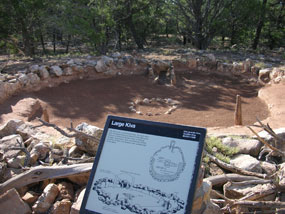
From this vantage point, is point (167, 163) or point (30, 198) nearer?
point (167, 163)

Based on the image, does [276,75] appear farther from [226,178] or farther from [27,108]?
[27,108]

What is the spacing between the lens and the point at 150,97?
890 centimetres

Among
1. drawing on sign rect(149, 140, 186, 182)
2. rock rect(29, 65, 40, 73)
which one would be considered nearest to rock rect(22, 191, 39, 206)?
drawing on sign rect(149, 140, 186, 182)

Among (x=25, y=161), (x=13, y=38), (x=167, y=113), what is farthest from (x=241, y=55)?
(x=25, y=161)

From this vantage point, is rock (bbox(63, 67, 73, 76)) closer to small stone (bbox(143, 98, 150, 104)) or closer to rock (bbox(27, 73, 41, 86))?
rock (bbox(27, 73, 41, 86))

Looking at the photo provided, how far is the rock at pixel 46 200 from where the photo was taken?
265 centimetres

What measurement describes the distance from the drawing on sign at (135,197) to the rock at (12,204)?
1002 mm

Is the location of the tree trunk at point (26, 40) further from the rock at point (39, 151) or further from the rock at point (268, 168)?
the rock at point (268, 168)

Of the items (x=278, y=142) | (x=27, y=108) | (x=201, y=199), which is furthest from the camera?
(x=27, y=108)

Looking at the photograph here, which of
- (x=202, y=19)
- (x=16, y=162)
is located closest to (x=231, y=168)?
(x=16, y=162)

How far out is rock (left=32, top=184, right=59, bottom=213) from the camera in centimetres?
265

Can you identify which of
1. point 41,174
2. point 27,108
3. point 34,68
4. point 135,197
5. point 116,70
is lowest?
point 27,108

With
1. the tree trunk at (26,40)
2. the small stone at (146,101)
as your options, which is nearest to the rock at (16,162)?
the small stone at (146,101)

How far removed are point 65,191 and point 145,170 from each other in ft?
4.07
